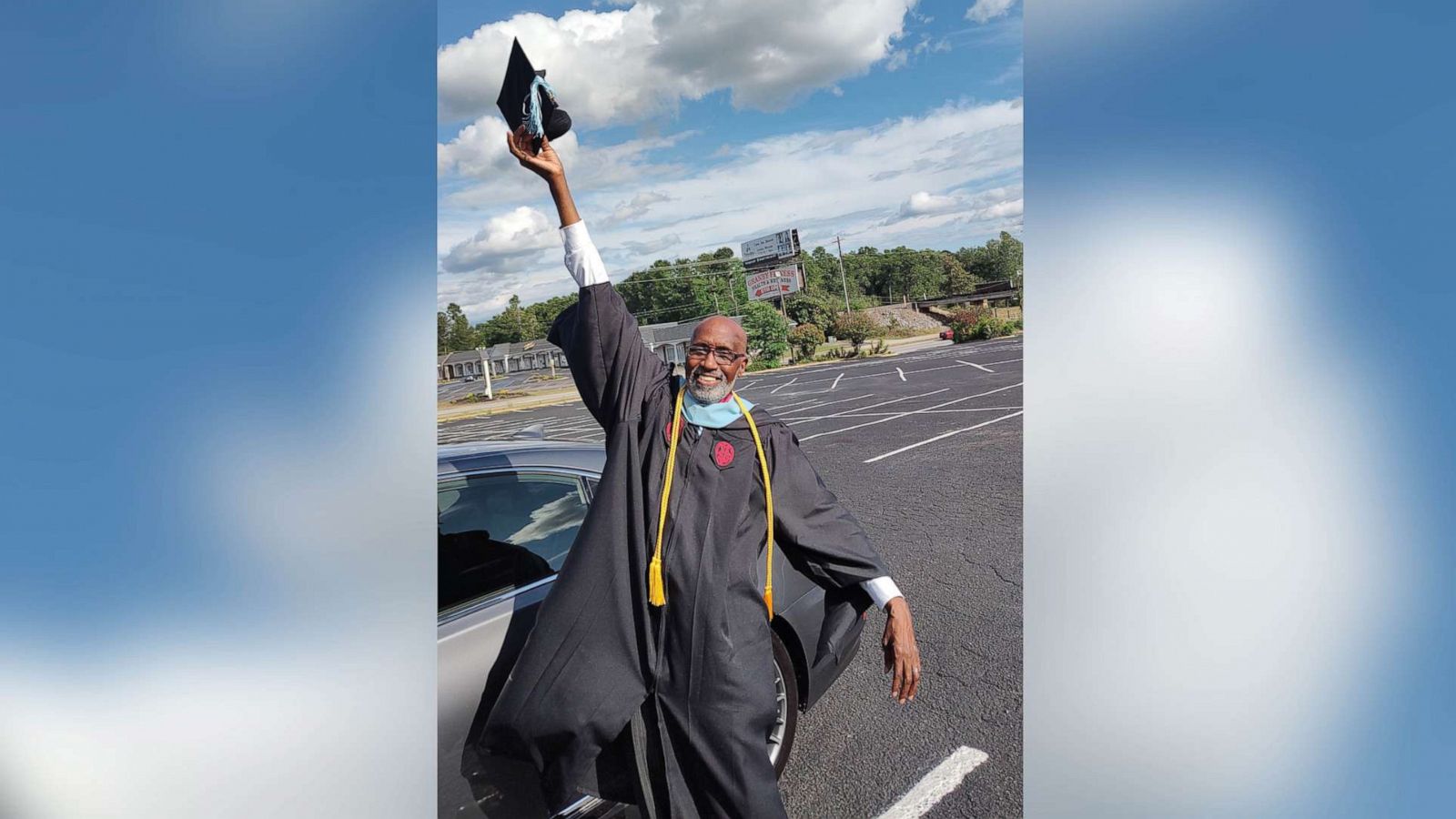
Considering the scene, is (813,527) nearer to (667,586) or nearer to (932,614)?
(667,586)

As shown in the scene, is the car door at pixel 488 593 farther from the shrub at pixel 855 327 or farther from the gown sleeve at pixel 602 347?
the shrub at pixel 855 327

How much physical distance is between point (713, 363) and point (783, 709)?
3.57 feet

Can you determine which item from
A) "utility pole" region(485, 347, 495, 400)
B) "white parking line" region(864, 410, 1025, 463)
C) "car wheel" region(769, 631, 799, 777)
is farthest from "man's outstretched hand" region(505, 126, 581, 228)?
"white parking line" region(864, 410, 1025, 463)

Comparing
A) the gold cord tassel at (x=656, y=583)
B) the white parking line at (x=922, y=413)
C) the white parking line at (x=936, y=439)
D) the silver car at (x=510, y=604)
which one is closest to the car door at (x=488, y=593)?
the silver car at (x=510, y=604)

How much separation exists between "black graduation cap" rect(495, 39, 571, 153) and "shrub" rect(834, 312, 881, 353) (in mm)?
1557

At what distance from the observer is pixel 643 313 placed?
2.40 m

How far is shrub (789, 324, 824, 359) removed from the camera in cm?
308

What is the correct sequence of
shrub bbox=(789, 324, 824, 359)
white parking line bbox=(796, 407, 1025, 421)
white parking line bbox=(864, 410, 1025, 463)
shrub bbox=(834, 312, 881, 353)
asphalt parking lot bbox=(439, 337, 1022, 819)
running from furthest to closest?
white parking line bbox=(796, 407, 1025, 421)
white parking line bbox=(864, 410, 1025, 463)
shrub bbox=(834, 312, 881, 353)
shrub bbox=(789, 324, 824, 359)
asphalt parking lot bbox=(439, 337, 1022, 819)

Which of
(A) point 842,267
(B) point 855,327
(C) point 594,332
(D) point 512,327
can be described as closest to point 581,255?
(C) point 594,332

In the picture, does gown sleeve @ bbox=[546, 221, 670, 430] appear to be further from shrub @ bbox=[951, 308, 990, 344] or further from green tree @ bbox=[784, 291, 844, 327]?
shrub @ bbox=[951, 308, 990, 344]
